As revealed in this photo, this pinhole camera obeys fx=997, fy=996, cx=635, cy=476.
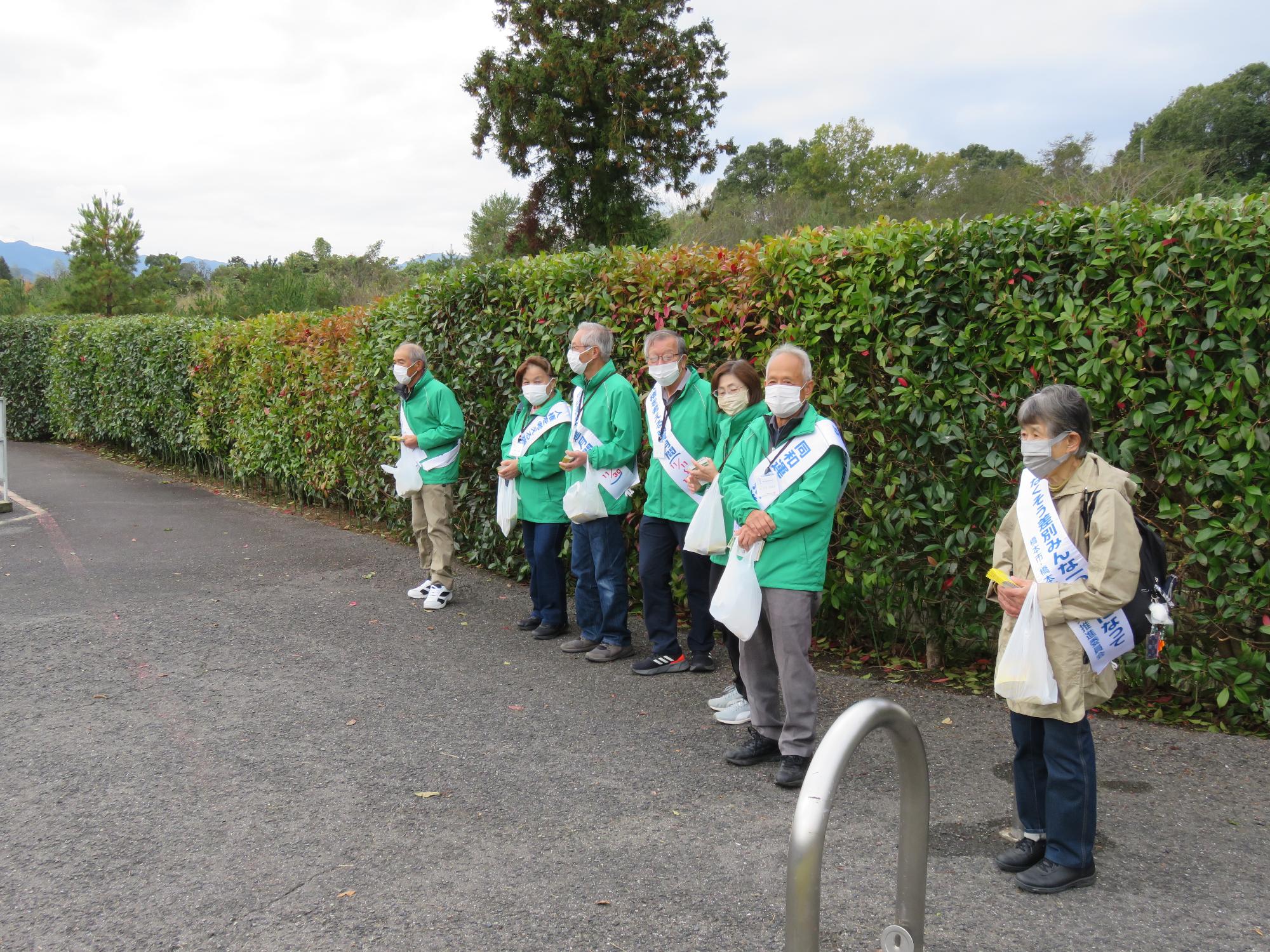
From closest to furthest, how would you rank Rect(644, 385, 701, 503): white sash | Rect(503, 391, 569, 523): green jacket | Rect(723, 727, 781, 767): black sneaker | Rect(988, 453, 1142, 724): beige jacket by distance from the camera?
Rect(988, 453, 1142, 724): beige jacket < Rect(723, 727, 781, 767): black sneaker < Rect(644, 385, 701, 503): white sash < Rect(503, 391, 569, 523): green jacket

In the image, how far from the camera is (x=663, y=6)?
36.3 metres

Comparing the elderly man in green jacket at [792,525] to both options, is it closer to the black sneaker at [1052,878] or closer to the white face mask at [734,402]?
the white face mask at [734,402]

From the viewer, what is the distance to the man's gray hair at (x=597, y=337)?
20.5 ft

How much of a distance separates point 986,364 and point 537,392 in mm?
2880

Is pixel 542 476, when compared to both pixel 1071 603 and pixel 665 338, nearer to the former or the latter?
pixel 665 338

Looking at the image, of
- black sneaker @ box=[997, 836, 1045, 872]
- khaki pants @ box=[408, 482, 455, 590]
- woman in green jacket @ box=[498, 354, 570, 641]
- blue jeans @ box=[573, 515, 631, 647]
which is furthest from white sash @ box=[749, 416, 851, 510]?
khaki pants @ box=[408, 482, 455, 590]

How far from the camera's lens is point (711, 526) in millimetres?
5082

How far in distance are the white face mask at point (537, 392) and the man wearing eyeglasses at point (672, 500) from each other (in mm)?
1042

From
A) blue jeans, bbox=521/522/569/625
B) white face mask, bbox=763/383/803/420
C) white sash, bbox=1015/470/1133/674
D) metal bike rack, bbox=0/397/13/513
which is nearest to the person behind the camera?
white sash, bbox=1015/470/1133/674

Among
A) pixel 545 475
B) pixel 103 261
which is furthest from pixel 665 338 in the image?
pixel 103 261

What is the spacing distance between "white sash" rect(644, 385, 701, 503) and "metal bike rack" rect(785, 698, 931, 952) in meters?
2.92

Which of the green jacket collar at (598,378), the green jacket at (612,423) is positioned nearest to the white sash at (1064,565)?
the green jacket at (612,423)

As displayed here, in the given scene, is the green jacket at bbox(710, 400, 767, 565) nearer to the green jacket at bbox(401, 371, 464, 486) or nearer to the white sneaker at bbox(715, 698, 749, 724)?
the white sneaker at bbox(715, 698, 749, 724)

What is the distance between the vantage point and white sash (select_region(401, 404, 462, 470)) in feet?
24.7
